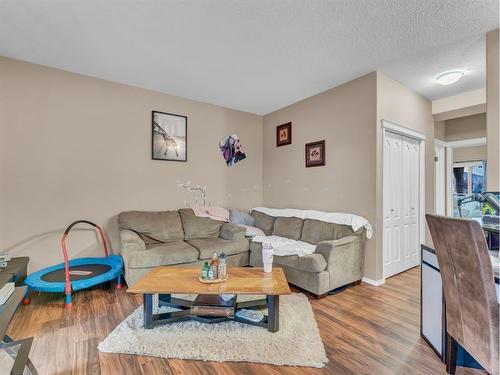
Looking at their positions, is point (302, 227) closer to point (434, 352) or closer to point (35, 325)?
point (434, 352)

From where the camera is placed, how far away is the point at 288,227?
12.0ft

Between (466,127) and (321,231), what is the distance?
12.2 feet

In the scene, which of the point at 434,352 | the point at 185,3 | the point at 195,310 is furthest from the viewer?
the point at 195,310

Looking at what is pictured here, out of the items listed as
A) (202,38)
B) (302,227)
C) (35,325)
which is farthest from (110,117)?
(302,227)

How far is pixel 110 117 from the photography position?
3.40 m

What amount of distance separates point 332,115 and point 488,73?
1.64 meters

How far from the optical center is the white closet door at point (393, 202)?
319cm

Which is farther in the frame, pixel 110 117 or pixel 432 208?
pixel 432 208

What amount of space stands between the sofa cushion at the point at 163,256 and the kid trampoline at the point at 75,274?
12.3 inches

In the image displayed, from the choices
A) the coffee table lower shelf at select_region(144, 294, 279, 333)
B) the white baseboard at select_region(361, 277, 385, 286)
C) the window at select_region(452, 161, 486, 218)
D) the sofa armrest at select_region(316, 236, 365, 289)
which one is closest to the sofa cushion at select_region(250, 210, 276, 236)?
the sofa armrest at select_region(316, 236, 365, 289)

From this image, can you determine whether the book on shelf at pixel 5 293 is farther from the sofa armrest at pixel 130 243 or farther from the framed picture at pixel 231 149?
the framed picture at pixel 231 149

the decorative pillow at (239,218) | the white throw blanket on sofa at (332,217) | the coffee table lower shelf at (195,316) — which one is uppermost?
the white throw blanket on sofa at (332,217)

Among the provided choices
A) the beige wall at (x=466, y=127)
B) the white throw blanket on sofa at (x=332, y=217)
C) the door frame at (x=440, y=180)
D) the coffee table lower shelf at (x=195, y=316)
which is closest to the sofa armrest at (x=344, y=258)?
the white throw blanket on sofa at (x=332, y=217)

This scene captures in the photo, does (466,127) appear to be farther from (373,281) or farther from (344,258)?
(344,258)
